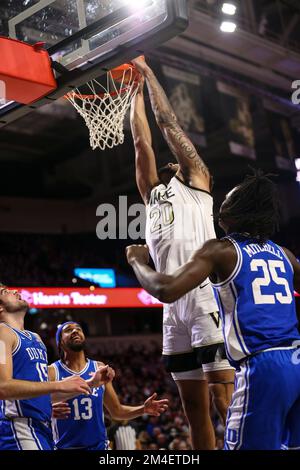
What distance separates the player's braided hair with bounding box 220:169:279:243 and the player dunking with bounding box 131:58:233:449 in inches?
33.4

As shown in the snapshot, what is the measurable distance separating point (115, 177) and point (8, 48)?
14.3 metres

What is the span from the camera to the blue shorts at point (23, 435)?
3680 mm

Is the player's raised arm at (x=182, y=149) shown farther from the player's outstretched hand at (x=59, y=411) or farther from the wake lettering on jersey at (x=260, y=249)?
the player's outstretched hand at (x=59, y=411)

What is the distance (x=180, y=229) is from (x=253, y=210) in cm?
93

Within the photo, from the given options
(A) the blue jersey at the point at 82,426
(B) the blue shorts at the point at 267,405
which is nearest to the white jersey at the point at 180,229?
(B) the blue shorts at the point at 267,405

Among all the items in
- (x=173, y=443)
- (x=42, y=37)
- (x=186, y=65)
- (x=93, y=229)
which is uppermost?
(x=186, y=65)

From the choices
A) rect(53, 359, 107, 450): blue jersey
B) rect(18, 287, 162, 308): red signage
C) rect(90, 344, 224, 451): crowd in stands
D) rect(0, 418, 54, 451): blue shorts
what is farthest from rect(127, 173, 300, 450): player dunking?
rect(18, 287, 162, 308): red signage

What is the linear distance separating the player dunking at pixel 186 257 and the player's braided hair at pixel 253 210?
848 mm

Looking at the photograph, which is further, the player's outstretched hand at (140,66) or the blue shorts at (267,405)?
the player's outstretched hand at (140,66)

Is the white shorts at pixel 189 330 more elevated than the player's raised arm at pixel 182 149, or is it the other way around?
the player's raised arm at pixel 182 149

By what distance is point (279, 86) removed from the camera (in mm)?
12641
